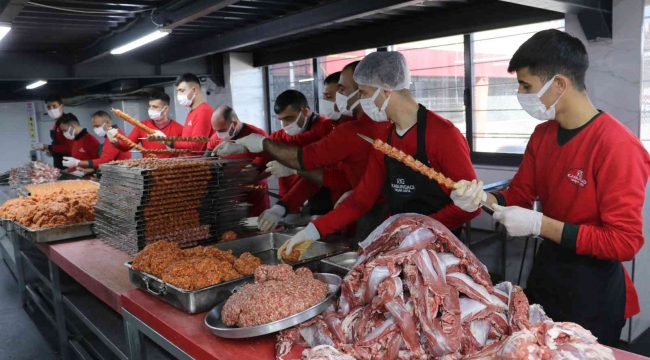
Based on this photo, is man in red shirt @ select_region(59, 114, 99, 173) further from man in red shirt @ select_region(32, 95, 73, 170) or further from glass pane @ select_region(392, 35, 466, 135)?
glass pane @ select_region(392, 35, 466, 135)

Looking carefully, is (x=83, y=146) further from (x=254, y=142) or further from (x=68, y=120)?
(x=254, y=142)

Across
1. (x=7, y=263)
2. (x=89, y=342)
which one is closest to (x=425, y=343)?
(x=89, y=342)

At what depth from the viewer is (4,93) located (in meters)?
11.3

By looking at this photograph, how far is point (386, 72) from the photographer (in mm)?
2803

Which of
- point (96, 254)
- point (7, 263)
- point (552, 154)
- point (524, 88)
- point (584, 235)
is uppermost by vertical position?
point (524, 88)

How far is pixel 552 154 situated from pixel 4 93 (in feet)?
40.7

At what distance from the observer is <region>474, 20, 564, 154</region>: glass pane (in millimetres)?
5691

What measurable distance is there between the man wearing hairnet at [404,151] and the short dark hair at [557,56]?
59 cm

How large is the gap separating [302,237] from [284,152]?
980 mm

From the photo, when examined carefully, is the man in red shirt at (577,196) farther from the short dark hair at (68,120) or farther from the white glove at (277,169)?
the short dark hair at (68,120)

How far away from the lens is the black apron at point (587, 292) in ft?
7.30

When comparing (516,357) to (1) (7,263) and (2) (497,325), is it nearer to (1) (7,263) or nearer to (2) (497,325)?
→ (2) (497,325)

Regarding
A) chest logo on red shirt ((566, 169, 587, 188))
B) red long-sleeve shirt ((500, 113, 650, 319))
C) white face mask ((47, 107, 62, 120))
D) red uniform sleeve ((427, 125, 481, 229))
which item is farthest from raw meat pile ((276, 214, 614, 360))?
white face mask ((47, 107, 62, 120))

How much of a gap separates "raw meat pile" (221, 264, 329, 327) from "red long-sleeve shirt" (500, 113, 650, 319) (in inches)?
44.7
